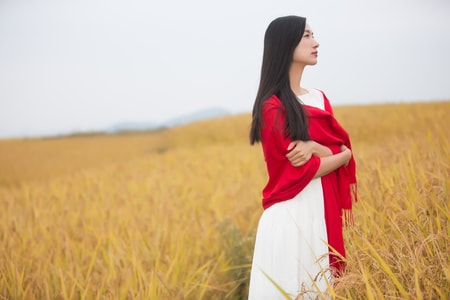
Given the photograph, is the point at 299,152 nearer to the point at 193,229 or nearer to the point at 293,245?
the point at 293,245

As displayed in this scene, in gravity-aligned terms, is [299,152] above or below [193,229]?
above

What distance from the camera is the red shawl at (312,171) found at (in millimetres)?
1716

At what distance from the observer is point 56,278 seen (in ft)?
8.94

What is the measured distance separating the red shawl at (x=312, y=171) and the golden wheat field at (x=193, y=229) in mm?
103

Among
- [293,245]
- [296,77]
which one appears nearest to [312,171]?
[293,245]

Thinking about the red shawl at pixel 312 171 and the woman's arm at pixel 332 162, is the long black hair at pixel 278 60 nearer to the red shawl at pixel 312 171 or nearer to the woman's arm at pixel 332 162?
the red shawl at pixel 312 171

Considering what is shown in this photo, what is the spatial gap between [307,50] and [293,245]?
0.86m

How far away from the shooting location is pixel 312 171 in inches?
67.0

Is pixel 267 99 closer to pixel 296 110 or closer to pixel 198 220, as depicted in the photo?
pixel 296 110

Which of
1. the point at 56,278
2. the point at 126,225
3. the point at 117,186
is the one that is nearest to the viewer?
the point at 56,278

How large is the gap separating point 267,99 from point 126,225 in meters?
2.31

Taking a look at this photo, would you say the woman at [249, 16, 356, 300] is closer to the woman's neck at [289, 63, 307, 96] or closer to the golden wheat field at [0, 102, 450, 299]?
the woman's neck at [289, 63, 307, 96]

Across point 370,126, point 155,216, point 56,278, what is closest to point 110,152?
point 370,126

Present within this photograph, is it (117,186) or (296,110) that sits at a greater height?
(296,110)
